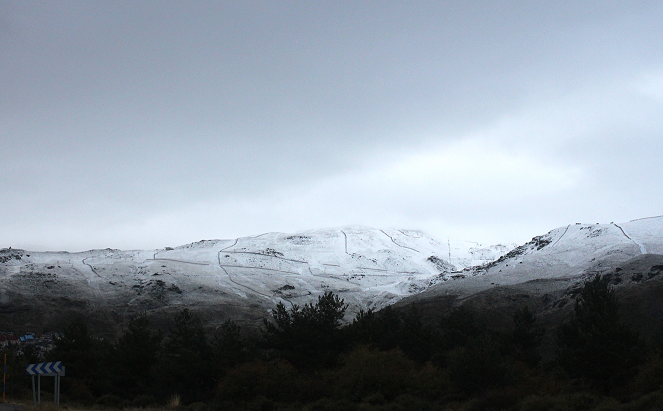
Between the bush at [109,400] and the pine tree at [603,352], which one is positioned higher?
the pine tree at [603,352]

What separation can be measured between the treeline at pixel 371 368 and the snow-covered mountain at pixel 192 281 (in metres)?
73.2

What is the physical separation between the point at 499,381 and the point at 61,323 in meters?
105

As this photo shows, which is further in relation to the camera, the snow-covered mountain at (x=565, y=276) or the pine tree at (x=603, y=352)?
the snow-covered mountain at (x=565, y=276)

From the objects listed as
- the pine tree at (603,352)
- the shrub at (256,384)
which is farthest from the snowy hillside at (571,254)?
the shrub at (256,384)

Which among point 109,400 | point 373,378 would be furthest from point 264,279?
point 373,378

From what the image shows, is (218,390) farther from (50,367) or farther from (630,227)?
(630,227)

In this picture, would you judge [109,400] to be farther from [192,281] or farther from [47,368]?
[192,281]

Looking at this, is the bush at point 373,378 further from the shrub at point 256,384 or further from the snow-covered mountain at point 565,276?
the snow-covered mountain at point 565,276

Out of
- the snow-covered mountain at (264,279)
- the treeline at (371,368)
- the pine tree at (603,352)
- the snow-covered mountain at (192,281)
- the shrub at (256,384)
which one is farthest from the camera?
the snow-covered mountain at (192,281)

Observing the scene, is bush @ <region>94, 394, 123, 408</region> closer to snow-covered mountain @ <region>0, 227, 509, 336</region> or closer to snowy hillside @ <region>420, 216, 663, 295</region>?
snow-covered mountain @ <region>0, 227, 509, 336</region>

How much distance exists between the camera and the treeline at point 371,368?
23828 mm

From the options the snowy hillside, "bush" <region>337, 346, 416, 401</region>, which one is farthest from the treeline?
the snowy hillside

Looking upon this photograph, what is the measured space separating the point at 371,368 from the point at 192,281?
404 feet

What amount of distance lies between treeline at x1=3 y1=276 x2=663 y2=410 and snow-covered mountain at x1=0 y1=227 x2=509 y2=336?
7321 centimetres
